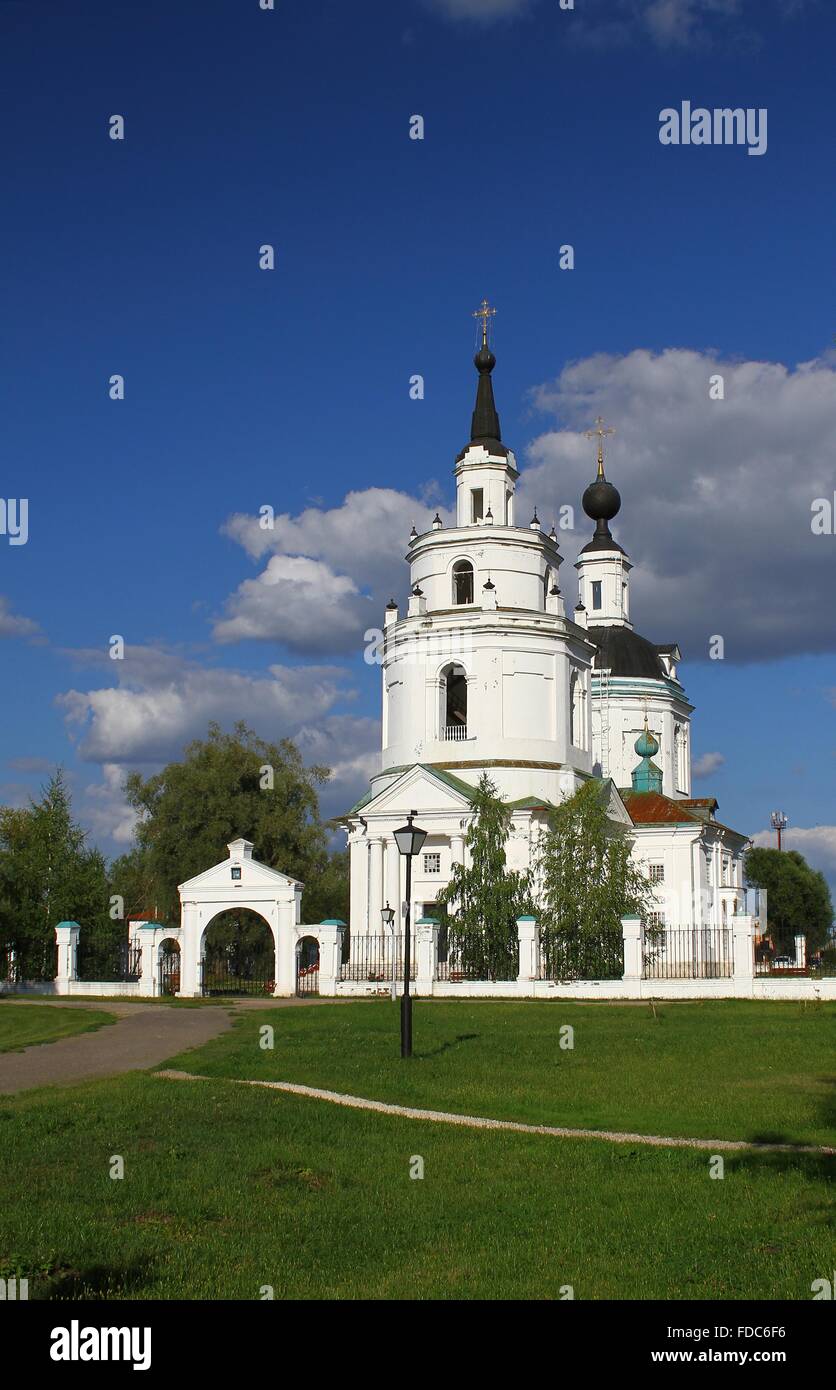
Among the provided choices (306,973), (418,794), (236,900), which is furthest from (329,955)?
(418,794)

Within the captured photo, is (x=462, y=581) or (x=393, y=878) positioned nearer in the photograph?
(x=393, y=878)

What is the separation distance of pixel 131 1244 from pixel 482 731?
3704 cm

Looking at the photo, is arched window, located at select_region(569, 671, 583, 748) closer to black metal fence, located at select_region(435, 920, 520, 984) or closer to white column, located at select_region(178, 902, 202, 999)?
black metal fence, located at select_region(435, 920, 520, 984)

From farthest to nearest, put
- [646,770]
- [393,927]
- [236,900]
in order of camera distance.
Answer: [646,770] < [393,927] < [236,900]

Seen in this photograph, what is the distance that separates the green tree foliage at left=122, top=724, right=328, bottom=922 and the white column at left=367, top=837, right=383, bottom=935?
1207 cm

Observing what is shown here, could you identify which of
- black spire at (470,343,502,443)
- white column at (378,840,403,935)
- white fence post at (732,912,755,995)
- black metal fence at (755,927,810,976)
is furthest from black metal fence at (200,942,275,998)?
black spire at (470,343,502,443)

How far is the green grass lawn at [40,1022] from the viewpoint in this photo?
2075 centimetres

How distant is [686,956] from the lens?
3606 cm

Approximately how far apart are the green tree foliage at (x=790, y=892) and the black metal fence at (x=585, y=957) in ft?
140

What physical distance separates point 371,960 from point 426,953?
4.26m

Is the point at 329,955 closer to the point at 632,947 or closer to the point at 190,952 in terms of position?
the point at 190,952

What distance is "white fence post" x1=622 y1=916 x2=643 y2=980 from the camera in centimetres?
3169
